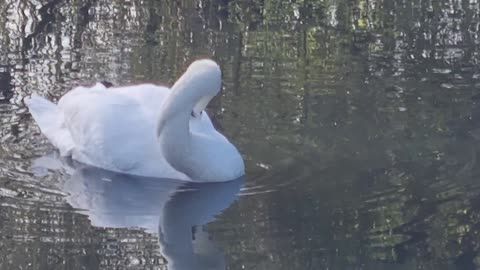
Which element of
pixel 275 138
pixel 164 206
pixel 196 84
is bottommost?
pixel 164 206

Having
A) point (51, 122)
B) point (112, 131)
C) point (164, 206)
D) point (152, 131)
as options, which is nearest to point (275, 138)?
point (152, 131)

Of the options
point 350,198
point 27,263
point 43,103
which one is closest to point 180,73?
point 43,103

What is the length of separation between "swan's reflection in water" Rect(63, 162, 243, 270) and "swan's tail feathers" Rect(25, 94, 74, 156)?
38 centimetres

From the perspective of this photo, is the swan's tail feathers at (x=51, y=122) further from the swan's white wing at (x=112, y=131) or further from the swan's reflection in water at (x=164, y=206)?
the swan's reflection in water at (x=164, y=206)

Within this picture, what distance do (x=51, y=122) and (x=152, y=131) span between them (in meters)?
0.97

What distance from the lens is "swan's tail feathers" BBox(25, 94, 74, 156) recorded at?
9.64 m

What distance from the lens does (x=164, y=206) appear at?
28.2 ft

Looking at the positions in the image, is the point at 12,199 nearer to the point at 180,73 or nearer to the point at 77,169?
the point at 77,169

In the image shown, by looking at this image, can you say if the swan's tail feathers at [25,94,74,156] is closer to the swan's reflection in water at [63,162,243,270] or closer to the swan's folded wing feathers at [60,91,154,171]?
the swan's folded wing feathers at [60,91,154,171]

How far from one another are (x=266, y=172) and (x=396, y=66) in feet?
9.81

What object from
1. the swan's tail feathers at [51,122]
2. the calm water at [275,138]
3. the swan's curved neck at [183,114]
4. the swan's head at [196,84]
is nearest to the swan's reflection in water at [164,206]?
the calm water at [275,138]

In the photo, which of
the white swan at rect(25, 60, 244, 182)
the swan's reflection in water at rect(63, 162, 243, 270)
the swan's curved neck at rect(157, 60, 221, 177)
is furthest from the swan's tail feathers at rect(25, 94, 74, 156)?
the swan's curved neck at rect(157, 60, 221, 177)

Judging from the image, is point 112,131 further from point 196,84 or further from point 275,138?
point 275,138

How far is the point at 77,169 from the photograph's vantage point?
9.32 meters
